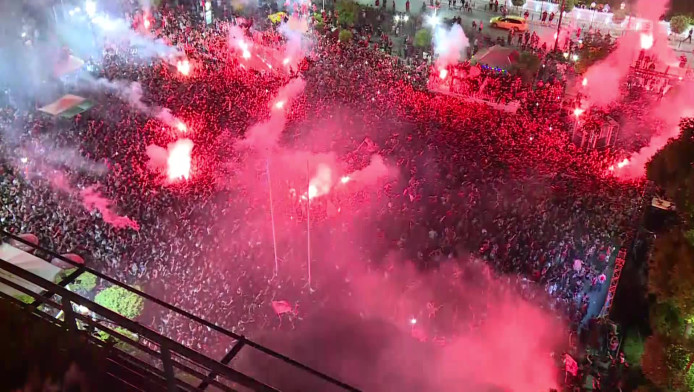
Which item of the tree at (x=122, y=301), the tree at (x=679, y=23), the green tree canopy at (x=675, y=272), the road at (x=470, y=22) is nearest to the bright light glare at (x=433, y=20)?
the road at (x=470, y=22)

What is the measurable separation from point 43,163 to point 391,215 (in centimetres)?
777

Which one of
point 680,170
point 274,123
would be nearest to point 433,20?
point 274,123

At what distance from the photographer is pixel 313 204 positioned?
1190 centimetres

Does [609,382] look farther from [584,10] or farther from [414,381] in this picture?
[584,10]

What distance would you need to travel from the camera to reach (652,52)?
21.0 meters

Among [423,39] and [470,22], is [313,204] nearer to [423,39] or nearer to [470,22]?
[423,39]

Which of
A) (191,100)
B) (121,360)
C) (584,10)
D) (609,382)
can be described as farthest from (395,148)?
(584,10)

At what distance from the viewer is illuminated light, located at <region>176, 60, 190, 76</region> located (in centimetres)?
1826

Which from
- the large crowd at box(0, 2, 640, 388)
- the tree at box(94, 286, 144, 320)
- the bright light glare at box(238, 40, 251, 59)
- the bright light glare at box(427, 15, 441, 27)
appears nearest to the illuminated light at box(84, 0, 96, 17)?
the bright light glare at box(238, 40, 251, 59)

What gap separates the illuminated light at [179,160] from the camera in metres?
12.3

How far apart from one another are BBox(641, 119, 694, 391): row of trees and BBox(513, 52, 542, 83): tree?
11.7m

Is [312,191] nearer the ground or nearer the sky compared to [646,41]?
nearer the ground

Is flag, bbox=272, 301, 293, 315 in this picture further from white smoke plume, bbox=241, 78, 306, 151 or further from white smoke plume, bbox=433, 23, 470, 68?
white smoke plume, bbox=433, 23, 470, 68

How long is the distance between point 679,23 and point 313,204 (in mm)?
18506
